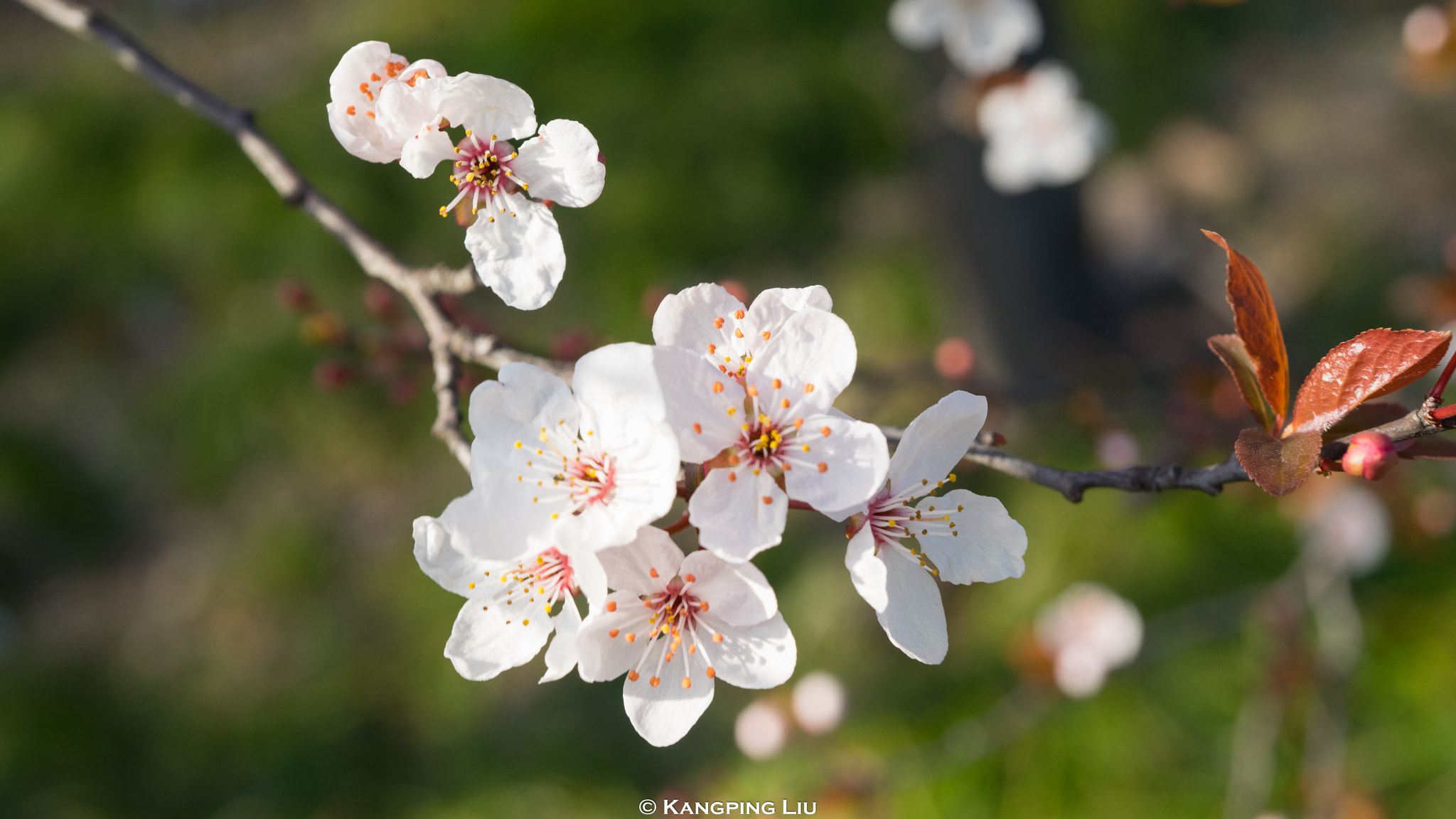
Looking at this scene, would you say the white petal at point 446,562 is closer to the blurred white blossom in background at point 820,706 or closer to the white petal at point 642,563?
the white petal at point 642,563

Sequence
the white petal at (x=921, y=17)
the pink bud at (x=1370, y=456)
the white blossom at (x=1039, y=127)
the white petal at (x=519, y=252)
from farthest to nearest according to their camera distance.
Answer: the white blossom at (x=1039, y=127) → the white petal at (x=921, y=17) → the white petal at (x=519, y=252) → the pink bud at (x=1370, y=456)

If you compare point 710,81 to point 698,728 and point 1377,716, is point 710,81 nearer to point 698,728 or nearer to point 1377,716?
point 698,728

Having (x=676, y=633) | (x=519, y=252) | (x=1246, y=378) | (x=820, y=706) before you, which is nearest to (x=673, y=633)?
(x=676, y=633)

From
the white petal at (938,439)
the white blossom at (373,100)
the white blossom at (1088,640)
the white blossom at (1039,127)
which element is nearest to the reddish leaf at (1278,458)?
the white petal at (938,439)

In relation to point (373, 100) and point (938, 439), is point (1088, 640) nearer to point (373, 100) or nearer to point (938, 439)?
point (938, 439)

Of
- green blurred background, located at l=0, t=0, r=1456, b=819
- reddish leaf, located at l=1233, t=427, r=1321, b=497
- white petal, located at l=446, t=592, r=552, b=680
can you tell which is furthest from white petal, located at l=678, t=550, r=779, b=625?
green blurred background, located at l=0, t=0, r=1456, b=819
